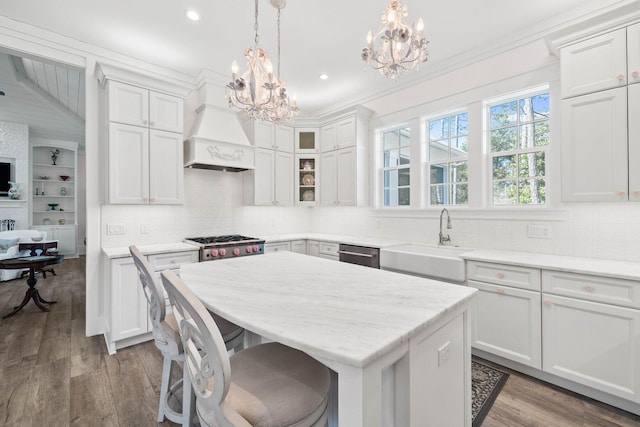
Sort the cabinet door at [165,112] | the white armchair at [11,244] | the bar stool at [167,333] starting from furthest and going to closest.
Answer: the white armchair at [11,244] → the cabinet door at [165,112] → the bar stool at [167,333]

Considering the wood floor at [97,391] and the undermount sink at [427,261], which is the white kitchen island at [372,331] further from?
the undermount sink at [427,261]

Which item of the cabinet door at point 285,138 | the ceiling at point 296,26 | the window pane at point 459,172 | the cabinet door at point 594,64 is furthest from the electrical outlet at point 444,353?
the cabinet door at point 285,138

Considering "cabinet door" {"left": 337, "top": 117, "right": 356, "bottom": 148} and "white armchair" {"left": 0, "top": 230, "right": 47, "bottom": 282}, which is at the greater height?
"cabinet door" {"left": 337, "top": 117, "right": 356, "bottom": 148}

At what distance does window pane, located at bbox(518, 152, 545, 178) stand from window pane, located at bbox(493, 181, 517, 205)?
144mm

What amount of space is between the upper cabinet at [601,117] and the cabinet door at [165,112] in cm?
370

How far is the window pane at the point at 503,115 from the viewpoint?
9.85 feet

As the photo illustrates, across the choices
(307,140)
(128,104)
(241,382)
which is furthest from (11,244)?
(241,382)

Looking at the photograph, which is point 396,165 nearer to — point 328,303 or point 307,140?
point 307,140

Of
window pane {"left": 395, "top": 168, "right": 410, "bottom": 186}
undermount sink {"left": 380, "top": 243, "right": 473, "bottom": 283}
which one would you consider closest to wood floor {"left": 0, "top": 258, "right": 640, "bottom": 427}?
undermount sink {"left": 380, "top": 243, "right": 473, "bottom": 283}

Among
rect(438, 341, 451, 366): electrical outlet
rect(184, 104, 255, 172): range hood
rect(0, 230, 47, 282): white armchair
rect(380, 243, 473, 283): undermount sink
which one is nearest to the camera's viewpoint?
rect(438, 341, 451, 366): electrical outlet

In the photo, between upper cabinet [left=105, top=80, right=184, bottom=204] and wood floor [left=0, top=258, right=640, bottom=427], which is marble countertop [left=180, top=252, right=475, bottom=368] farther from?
upper cabinet [left=105, top=80, right=184, bottom=204]

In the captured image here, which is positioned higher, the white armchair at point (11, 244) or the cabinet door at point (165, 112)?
the cabinet door at point (165, 112)

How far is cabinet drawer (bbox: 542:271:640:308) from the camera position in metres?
1.90

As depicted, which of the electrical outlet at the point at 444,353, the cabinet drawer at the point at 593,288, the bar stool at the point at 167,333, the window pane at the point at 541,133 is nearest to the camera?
the electrical outlet at the point at 444,353
